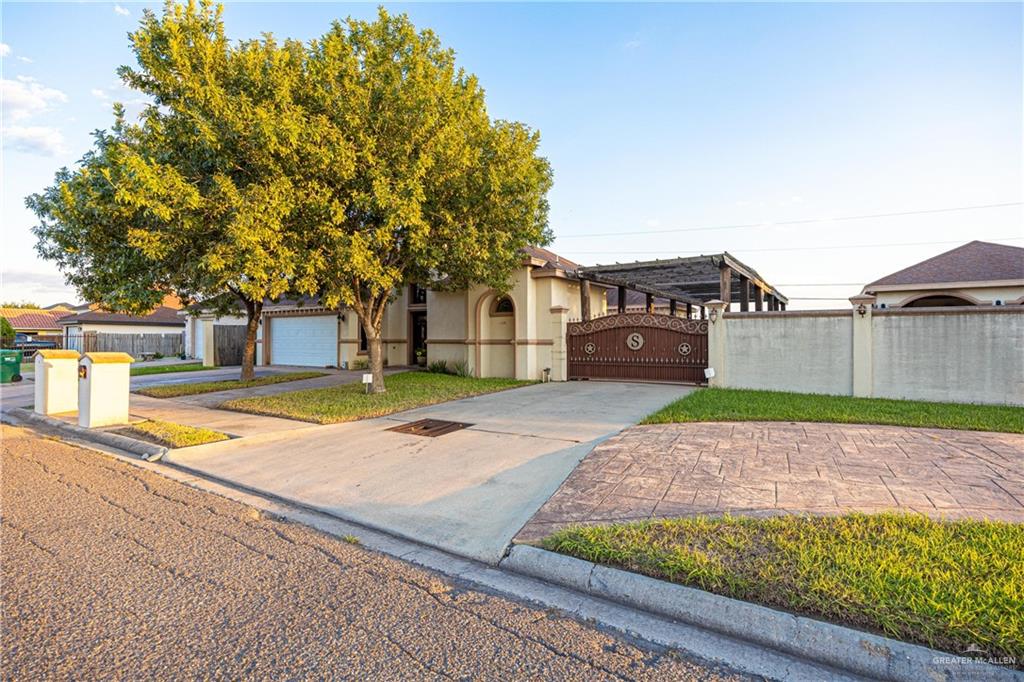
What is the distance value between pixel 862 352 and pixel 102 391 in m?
15.3

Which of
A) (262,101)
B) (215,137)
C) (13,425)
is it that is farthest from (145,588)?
(13,425)

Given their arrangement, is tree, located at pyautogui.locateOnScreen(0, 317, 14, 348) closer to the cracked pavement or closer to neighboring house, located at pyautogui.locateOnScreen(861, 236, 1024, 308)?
the cracked pavement

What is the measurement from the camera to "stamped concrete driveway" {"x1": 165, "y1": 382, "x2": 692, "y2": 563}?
4469mm

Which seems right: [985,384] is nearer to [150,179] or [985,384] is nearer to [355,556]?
[355,556]

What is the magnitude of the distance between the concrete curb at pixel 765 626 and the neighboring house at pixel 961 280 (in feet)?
64.1

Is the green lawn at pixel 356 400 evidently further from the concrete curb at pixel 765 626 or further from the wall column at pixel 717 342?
the concrete curb at pixel 765 626

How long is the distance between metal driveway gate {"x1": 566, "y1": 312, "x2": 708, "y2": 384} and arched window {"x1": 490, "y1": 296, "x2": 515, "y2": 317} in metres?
2.25

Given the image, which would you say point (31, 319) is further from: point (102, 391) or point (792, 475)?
point (792, 475)

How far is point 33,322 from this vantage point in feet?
132

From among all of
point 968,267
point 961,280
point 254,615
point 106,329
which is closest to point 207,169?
point 254,615

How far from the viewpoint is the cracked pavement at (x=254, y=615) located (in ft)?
8.19

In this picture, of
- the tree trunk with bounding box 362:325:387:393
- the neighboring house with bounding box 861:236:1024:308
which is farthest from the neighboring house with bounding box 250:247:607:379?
the neighboring house with bounding box 861:236:1024:308

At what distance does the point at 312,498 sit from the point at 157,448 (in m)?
3.53

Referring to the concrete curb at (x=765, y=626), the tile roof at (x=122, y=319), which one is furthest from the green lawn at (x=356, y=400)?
the tile roof at (x=122, y=319)
